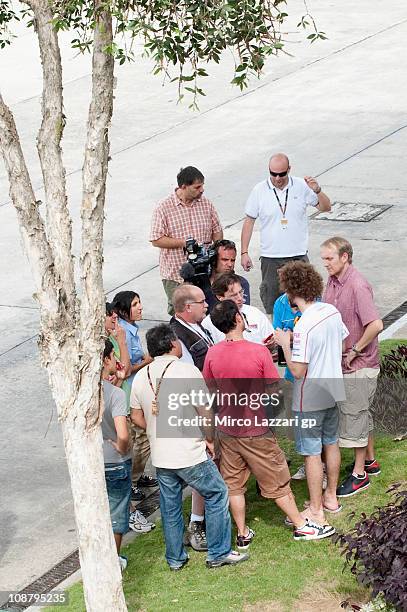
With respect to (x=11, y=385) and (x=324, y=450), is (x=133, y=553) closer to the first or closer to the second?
(x=324, y=450)

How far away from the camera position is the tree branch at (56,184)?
7121 mm

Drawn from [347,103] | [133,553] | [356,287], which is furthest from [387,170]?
[133,553]

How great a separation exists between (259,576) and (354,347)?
1897mm

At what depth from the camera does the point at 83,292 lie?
7.13 meters

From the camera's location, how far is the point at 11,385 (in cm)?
1200

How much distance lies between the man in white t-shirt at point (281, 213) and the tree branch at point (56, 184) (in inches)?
167

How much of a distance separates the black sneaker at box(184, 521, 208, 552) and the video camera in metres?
2.41

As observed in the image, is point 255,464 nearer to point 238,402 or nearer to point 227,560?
point 238,402

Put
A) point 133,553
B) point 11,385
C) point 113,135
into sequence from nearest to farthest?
point 133,553, point 11,385, point 113,135

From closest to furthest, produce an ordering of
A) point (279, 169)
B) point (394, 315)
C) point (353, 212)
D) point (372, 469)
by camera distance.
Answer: point (372, 469), point (279, 169), point (394, 315), point (353, 212)

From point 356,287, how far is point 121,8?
2.71 metres

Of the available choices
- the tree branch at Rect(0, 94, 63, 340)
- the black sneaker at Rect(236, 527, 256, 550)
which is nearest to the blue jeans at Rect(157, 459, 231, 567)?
the black sneaker at Rect(236, 527, 256, 550)

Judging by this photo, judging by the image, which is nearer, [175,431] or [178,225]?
[175,431]

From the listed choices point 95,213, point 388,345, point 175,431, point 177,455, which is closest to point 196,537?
Answer: point 177,455
